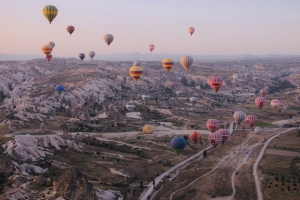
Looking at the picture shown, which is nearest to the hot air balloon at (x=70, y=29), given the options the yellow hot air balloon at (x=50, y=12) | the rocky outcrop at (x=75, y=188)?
the yellow hot air balloon at (x=50, y=12)

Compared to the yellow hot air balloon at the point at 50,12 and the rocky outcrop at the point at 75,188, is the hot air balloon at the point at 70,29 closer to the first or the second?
the yellow hot air balloon at the point at 50,12

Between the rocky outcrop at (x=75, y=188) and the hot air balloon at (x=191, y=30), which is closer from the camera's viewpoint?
the rocky outcrop at (x=75, y=188)

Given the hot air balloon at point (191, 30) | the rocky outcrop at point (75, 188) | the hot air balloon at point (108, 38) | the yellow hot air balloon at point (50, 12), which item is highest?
the yellow hot air balloon at point (50, 12)

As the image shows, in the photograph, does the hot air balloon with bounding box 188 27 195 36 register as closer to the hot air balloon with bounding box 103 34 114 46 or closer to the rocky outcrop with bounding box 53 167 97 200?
the hot air balloon with bounding box 103 34 114 46

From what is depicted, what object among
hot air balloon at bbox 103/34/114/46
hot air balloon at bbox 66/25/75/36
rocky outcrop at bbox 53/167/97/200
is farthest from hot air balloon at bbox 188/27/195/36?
rocky outcrop at bbox 53/167/97/200

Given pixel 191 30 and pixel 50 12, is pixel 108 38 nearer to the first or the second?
pixel 50 12

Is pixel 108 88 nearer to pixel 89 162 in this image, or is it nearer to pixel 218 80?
pixel 218 80

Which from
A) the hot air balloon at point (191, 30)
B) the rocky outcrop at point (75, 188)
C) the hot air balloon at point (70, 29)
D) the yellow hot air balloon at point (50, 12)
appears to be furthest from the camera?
the hot air balloon at point (191, 30)

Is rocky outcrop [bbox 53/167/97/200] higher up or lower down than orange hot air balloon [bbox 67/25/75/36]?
lower down
